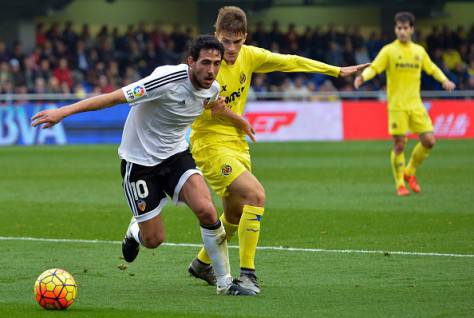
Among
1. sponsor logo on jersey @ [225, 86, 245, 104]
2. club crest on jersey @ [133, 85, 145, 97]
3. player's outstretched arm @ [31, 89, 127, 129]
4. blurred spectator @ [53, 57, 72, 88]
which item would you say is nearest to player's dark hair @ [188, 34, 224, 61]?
club crest on jersey @ [133, 85, 145, 97]

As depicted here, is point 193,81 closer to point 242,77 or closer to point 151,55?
point 242,77

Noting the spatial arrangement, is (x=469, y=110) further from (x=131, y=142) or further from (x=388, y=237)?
(x=131, y=142)

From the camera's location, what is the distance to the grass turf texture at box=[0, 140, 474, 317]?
723 cm

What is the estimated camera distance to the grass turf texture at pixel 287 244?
7.23m

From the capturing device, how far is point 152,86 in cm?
752

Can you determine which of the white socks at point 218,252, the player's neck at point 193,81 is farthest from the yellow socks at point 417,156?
the player's neck at point 193,81

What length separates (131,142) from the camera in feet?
26.2

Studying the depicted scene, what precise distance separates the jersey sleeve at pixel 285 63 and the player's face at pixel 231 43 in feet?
0.82

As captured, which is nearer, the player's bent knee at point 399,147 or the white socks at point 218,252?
the white socks at point 218,252

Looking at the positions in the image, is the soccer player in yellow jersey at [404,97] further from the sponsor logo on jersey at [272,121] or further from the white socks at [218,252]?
the sponsor logo on jersey at [272,121]

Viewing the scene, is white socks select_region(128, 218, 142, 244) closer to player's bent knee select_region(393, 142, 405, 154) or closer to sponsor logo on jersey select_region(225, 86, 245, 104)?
sponsor logo on jersey select_region(225, 86, 245, 104)

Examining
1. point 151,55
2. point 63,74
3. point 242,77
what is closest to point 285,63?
point 242,77

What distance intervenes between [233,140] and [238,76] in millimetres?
529

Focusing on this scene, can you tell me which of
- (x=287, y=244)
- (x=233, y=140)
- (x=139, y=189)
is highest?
(x=233, y=140)
